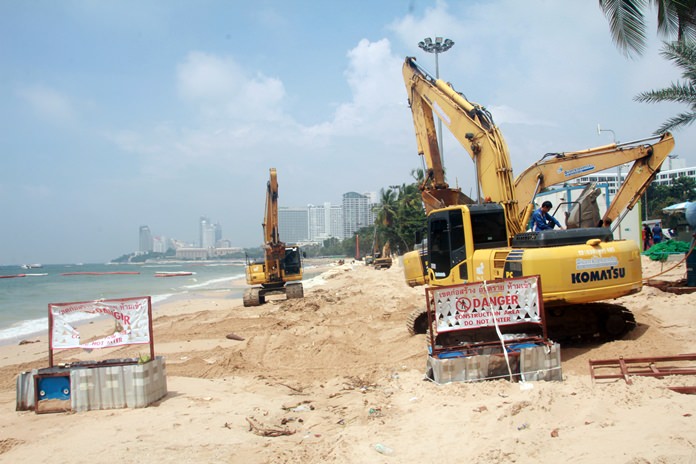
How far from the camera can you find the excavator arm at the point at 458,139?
33.6 ft

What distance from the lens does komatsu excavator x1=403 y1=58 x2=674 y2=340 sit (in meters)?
8.40

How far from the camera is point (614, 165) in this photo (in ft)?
34.0

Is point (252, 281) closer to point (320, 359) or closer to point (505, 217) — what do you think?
point (320, 359)

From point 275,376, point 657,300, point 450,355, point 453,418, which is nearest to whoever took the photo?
point 453,418

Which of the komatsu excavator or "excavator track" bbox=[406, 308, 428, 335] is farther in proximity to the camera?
"excavator track" bbox=[406, 308, 428, 335]

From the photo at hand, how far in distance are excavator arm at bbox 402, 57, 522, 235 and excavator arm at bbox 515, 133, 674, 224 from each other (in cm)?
73

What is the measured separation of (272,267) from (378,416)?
696 inches

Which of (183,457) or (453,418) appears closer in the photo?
(183,457)

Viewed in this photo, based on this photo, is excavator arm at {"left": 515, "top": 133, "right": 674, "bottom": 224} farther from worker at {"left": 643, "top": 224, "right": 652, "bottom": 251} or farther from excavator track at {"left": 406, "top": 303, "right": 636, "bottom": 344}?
worker at {"left": 643, "top": 224, "right": 652, "bottom": 251}

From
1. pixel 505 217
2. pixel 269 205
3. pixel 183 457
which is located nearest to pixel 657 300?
pixel 505 217

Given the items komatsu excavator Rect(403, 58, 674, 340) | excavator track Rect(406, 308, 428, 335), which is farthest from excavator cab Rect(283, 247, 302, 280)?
excavator track Rect(406, 308, 428, 335)

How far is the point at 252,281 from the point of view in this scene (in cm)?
2372

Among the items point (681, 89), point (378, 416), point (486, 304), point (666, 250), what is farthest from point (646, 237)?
point (378, 416)

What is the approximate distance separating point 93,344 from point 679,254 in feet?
63.9
